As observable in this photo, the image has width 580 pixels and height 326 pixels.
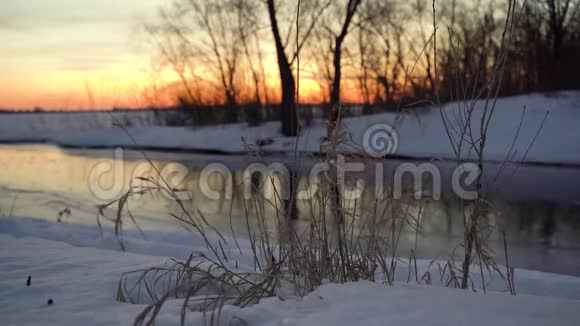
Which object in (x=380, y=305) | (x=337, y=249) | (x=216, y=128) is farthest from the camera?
(x=216, y=128)

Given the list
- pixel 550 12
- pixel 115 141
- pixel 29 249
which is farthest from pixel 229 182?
pixel 550 12

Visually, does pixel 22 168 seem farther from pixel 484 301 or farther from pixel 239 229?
pixel 484 301

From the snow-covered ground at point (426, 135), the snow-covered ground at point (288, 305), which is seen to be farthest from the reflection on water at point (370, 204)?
the snow-covered ground at point (426, 135)

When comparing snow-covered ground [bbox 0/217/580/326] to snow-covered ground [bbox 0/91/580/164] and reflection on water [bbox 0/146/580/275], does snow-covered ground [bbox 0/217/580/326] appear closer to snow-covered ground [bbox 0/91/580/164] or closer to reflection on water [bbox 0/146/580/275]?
reflection on water [bbox 0/146/580/275]

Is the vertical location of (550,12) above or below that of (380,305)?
above

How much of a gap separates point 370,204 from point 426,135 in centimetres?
1198

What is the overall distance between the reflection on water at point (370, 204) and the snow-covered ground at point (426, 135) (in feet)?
4.44

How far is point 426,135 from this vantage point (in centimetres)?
1529

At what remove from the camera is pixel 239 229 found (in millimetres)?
5914

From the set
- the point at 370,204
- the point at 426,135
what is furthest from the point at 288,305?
the point at 426,135

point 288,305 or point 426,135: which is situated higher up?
point 426,135

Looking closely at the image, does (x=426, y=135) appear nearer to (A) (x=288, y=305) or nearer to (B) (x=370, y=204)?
(B) (x=370, y=204)

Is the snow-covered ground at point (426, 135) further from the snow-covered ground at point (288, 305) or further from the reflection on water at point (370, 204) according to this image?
the snow-covered ground at point (288, 305)

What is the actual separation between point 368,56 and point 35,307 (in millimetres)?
20316
